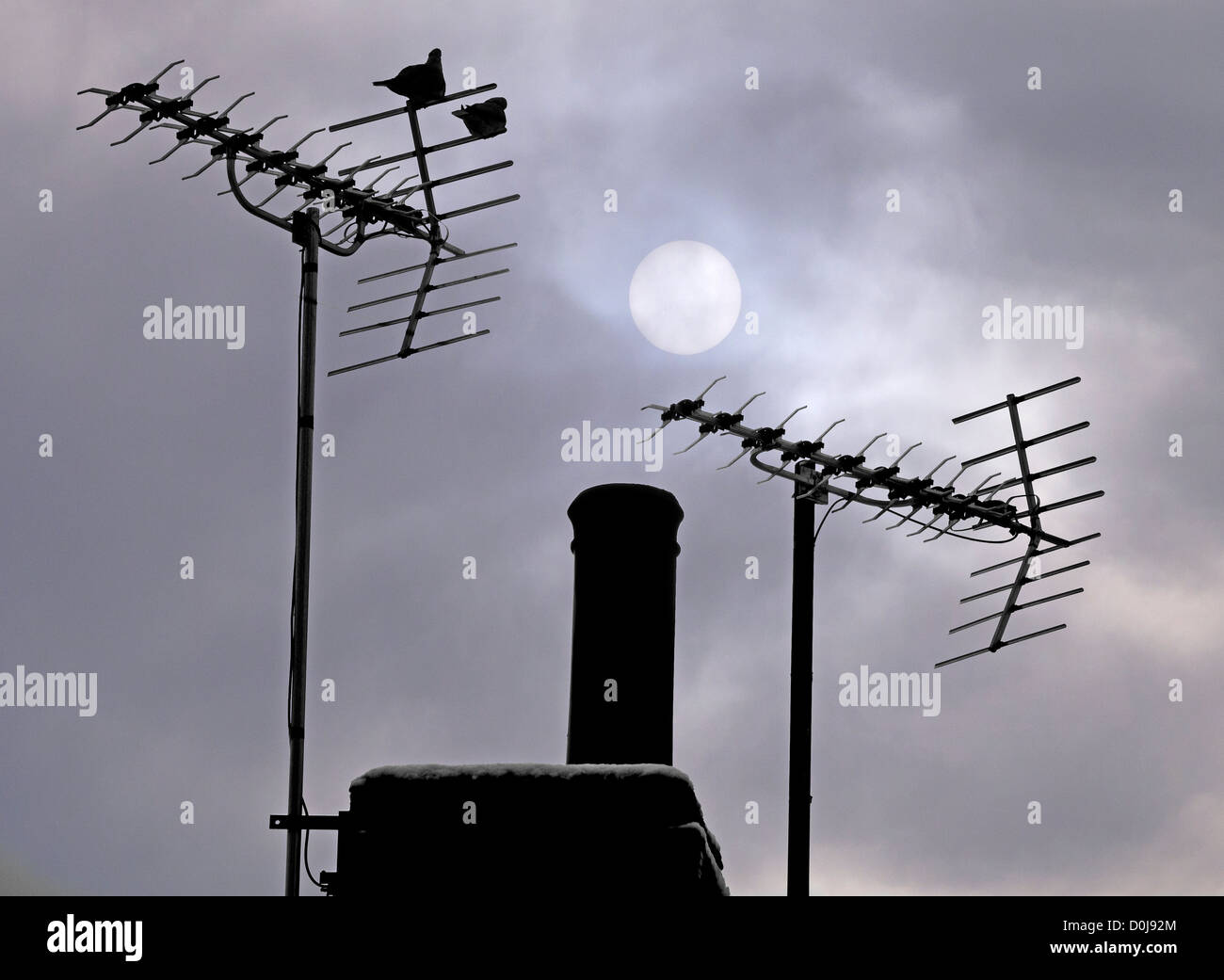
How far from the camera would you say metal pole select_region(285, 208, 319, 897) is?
11125 mm

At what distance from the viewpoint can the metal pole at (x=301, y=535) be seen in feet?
36.5

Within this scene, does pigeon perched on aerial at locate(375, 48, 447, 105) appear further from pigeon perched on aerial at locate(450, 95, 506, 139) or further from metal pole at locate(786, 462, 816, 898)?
metal pole at locate(786, 462, 816, 898)

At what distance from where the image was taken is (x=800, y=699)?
1518cm

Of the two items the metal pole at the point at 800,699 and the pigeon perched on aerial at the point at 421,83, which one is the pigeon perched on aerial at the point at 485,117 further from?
the metal pole at the point at 800,699

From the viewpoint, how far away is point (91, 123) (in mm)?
12477

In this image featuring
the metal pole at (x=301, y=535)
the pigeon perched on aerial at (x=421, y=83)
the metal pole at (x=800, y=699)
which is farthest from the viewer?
the metal pole at (x=800, y=699)

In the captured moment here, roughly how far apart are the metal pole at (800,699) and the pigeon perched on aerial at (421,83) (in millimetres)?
5259

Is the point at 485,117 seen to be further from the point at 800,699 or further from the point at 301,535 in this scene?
the point at 800,699

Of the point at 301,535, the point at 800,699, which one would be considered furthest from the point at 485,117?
the point at 800,699

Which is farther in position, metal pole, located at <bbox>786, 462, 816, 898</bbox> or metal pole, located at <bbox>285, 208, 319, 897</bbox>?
metal pole, located at <bbox>786, 462, 816, 898</bbox>

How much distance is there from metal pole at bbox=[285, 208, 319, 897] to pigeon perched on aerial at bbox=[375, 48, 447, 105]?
3.76 ft

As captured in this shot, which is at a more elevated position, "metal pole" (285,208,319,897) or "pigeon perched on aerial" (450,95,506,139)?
"pigeon perched on aerial" (450,95,506,139)
